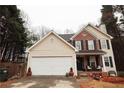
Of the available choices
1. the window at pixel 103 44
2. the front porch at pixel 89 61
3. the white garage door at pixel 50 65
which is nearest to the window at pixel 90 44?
the front porch at pixel 89 61

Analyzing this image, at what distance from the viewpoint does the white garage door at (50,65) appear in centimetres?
1702

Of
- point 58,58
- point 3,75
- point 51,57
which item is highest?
point 51,57

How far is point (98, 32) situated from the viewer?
75.1 ft

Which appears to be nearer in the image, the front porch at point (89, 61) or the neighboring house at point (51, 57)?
the neighboring house at point (51, 57)

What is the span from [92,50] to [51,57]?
21.9 ft

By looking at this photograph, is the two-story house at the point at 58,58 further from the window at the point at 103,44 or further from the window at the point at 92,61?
the window at the point at 103,44

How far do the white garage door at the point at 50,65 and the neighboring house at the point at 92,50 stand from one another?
11.7ft

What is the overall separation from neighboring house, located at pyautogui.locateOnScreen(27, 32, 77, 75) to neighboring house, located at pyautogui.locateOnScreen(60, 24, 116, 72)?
318 cm

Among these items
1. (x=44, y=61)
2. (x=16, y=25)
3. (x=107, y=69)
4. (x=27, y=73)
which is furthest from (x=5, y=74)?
(x=107, y=69)

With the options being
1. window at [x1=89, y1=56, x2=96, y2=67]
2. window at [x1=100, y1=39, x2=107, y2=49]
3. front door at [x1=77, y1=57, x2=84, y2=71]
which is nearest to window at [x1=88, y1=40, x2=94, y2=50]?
window at [x1=89, y1=56, x2=96, y2=67]

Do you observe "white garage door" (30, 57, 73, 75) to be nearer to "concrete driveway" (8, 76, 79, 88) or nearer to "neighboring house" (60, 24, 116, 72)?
"neighboring house" (60, 24, 116, 72)

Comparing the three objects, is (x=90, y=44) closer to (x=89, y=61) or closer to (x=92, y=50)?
(x=92, y=50)

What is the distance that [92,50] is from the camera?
21.5 m

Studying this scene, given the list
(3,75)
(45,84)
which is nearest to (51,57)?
(3,75)
